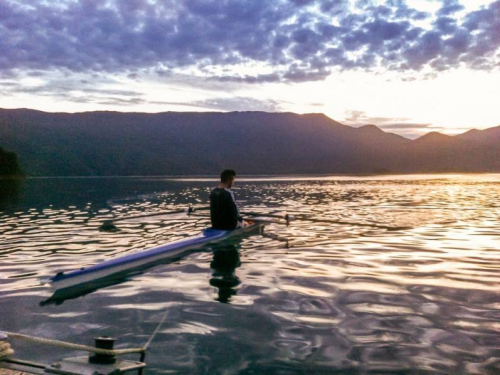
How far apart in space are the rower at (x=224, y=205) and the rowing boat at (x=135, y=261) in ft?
0.97

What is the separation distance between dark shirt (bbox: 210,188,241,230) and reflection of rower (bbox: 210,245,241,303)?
77 centimetres

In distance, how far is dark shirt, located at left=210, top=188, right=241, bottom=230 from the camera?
14.1 metres

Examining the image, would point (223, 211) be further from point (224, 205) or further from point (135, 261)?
point (135, 261)

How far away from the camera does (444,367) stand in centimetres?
558

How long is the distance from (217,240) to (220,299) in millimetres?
5176

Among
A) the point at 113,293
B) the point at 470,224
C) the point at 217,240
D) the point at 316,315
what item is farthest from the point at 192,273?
the point at 470,224

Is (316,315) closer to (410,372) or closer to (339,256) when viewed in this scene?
(410,372)

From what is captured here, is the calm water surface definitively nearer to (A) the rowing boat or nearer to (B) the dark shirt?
(A) the rowing boat

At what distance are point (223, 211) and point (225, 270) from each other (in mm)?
3557

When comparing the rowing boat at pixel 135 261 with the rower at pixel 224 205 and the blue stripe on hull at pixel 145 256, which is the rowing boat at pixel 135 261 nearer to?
the blue stripe on hull at pixel 145 256

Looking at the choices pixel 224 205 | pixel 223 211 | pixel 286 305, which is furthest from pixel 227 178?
pixel 286 305

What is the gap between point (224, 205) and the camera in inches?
561

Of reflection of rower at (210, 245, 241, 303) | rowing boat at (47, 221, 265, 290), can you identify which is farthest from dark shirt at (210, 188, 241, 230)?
reflection of rower at (210, 245, 241, 303)

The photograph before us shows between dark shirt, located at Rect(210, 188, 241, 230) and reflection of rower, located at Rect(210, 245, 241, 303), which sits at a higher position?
dark shirt, located at Rect(210, 188, 241, 230)
